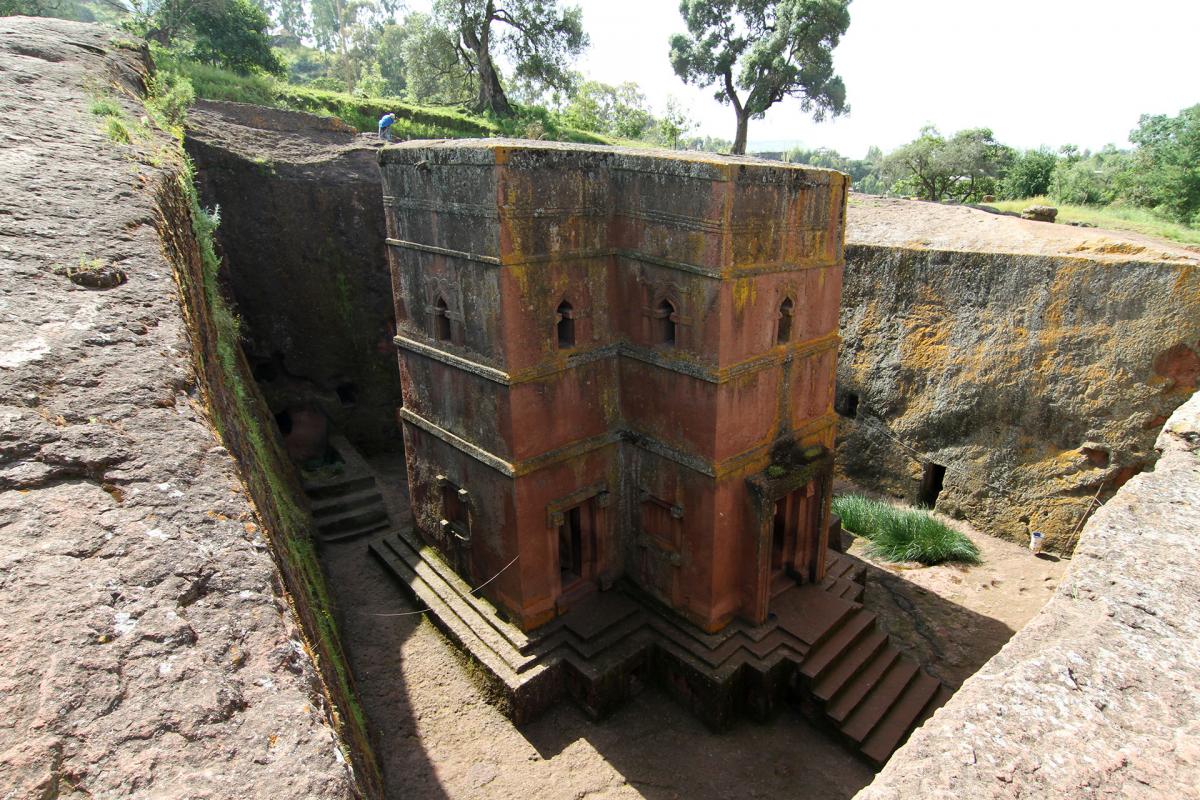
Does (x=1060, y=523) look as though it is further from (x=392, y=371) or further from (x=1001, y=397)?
(x=392, y=371)

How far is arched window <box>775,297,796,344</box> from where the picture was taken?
26.9 feet

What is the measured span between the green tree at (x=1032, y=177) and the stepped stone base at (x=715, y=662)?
23.8m

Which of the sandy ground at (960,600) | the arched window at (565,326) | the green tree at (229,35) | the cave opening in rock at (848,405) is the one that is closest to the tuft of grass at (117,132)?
the arched window at (565,326)

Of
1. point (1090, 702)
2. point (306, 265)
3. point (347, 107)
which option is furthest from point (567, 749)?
point (347, 107)

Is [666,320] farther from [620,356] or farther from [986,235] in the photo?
[986,235]

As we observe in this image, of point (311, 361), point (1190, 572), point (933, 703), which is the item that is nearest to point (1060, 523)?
point (933, 703)

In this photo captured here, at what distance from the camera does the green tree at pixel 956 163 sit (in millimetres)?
28234

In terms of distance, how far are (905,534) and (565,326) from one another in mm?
7378

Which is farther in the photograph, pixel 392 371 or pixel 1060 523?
pixel 392 371

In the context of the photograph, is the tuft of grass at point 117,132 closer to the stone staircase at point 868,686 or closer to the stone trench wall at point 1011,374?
the stone staircase at point 868,686

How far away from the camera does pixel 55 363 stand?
280 centimetres

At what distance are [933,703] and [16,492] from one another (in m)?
9.32

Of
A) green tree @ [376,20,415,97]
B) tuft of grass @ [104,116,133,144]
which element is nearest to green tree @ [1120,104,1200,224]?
tuft of grass @ [104,116,133,144]

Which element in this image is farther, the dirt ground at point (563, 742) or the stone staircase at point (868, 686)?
the stone staircase at point (868, 686)
